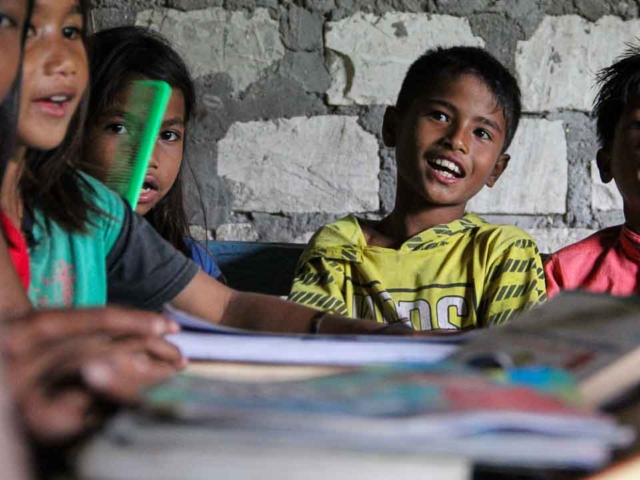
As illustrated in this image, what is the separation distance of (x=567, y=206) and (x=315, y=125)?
0.72m

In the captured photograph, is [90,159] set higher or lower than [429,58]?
lower

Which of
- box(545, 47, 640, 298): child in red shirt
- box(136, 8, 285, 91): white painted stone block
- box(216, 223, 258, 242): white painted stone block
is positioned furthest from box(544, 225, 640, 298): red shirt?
box(136, 8, 285, 91): white painted stone block

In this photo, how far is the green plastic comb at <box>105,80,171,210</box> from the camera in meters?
1.46

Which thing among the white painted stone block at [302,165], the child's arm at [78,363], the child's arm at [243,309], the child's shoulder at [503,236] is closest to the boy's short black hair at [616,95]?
the child's shoulder at [503,236]

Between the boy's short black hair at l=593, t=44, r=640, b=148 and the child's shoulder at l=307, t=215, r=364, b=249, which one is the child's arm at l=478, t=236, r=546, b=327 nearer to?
the child's shoulder at l=307, t=215, r=364, b=249

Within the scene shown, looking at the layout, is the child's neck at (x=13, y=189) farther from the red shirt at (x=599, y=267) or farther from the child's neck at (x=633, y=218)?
the child's neck at (x=633, y=218)

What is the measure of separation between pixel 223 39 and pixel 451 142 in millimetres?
847

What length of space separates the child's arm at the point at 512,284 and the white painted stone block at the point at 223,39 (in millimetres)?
1015

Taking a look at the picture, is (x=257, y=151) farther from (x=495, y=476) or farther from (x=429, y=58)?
(x=495, y=476)

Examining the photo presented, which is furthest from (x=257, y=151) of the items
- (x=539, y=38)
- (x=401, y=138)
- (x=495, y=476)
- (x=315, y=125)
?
(x=495, y=476)

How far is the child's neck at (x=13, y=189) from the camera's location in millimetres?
980

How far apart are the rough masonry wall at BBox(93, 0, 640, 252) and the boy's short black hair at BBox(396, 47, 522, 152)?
1.05 ft

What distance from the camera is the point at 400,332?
2.59 ft

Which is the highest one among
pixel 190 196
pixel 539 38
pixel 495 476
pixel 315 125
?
pixel 539 38
